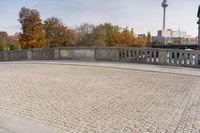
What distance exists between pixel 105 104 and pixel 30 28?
35.8 meters

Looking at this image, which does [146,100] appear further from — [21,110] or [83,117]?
[21,110]

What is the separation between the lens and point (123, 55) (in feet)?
52.7

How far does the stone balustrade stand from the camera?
540 inches

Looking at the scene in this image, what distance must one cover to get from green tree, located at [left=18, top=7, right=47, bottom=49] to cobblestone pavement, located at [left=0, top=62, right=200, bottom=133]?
31095 millimetres

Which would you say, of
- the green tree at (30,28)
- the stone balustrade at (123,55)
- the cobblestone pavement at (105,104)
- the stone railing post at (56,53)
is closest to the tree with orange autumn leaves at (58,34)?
the green tree at (30,28)

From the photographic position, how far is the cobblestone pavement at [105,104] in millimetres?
4539

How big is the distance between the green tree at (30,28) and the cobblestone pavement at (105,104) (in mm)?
31095

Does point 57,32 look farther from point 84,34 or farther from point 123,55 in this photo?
point 123,55

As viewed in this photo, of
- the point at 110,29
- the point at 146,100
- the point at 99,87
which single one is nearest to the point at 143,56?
the point at 99,87

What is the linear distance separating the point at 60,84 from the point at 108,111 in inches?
140

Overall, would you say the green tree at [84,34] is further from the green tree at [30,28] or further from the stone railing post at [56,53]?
the stone railing post at [56,53]

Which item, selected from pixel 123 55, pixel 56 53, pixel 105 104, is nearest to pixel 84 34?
pixel 56 53

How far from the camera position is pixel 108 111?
A: 5387 mm

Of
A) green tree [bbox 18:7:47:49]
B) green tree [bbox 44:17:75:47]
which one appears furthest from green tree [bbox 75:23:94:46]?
green tree [bbox 18:7:47:49]
